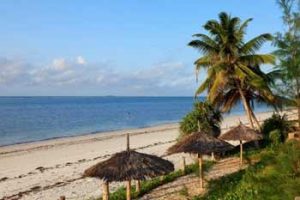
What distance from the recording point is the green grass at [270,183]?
755 centimetres

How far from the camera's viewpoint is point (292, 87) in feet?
51.6

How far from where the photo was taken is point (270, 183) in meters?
8.93

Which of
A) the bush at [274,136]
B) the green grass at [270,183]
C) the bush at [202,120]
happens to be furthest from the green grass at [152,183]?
the bush at [274,136]

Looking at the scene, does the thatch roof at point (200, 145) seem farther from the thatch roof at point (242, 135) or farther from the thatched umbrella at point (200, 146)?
the thatch roof at point (242, 135)

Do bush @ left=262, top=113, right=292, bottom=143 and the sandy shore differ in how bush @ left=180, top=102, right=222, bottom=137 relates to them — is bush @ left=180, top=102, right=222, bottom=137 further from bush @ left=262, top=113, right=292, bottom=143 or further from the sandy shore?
bush @ left=262, top=113, right=292, bottom=143

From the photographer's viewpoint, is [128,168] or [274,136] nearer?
[128,168]

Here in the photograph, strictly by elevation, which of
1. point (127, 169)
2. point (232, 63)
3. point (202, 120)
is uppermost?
point (232, 63)

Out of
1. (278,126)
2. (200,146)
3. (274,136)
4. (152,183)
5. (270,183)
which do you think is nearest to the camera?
(270,183)

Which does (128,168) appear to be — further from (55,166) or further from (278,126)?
(55,166)

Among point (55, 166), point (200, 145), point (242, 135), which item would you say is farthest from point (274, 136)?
point (55, 166)

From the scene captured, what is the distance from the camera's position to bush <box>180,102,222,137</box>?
21406 mm

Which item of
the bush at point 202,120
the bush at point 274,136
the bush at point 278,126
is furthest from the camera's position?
the bush at point 278,126

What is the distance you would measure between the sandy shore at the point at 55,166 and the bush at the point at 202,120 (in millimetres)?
1925

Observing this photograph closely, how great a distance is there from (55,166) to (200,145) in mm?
12720
